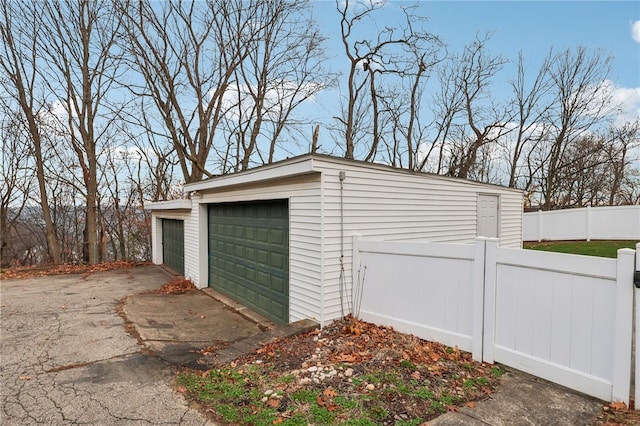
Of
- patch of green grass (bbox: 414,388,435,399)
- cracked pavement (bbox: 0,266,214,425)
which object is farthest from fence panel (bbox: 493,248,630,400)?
cracked pavement (bbox: 0,266,214,425)

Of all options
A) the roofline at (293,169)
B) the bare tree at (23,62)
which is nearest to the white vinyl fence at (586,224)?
the roofline at (293,169)

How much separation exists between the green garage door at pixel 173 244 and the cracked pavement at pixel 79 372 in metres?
3.47

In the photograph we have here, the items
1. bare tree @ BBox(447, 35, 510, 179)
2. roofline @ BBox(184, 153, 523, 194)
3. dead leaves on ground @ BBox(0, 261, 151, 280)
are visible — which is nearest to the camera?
roofline @ BBox(184, 153, 523, 194)

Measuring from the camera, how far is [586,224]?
15.2 meters

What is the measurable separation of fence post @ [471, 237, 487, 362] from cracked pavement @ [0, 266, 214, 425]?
9.12 ft

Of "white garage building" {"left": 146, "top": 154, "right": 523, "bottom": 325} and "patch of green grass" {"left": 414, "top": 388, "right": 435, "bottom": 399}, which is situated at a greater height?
"white garage building" {"left": 146, "top": 154, "right": 523, "bottom": 325}

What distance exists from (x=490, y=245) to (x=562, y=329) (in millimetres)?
962

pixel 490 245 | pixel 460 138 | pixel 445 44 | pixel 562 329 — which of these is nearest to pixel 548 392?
pixel 562 329

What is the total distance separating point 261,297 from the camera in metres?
6.43

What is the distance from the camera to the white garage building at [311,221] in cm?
484

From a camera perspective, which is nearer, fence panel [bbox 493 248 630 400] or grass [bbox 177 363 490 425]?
grass [bbox 177 363 490 425]

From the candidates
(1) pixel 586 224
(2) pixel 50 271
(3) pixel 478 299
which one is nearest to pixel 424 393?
(3) pixel 478 299

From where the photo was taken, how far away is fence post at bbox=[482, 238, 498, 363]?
11.6 ft

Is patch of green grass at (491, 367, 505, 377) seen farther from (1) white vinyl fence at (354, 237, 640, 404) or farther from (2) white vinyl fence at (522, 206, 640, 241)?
(2) white vinyl fence at (522, 206, 640, 241)
